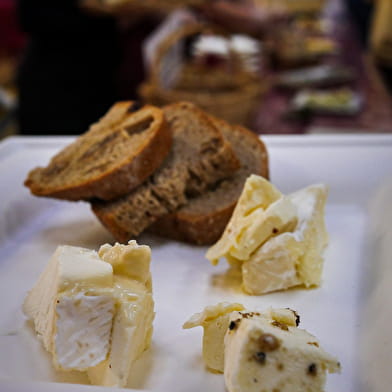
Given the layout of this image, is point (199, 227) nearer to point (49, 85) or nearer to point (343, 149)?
point (343, 149)

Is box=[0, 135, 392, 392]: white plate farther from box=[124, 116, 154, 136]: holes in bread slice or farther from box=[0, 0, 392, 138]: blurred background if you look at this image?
box=[0, 0, 392, 138]: blurred background

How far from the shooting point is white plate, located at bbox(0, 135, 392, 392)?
92 cm

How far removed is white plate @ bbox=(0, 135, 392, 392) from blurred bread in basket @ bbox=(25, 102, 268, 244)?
75 millimetres

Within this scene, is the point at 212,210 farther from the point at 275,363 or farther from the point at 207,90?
the point at 207,90

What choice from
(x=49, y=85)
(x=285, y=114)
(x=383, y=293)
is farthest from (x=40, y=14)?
(x=383, y=293)

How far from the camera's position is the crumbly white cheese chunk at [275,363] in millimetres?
779

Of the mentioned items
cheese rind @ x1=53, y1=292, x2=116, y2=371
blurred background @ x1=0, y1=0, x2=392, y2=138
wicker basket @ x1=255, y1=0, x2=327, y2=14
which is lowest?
wicker basket @ x1=255, y1=0, x2=327, y2=14

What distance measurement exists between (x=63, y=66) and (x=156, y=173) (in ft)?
5.81

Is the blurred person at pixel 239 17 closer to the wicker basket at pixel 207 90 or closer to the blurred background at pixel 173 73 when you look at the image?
the blurred background at pixel 173 73

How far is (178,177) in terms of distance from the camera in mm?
1492

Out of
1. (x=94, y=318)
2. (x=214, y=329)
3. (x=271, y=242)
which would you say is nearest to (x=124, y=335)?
(x=94, y=318)

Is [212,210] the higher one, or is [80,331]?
[80,331]

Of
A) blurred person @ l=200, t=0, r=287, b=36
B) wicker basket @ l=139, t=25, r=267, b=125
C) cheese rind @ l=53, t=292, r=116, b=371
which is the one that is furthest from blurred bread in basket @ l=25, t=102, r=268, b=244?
blurred person @ l=200, t=0, r=287, b=36

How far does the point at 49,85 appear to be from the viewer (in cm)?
306
